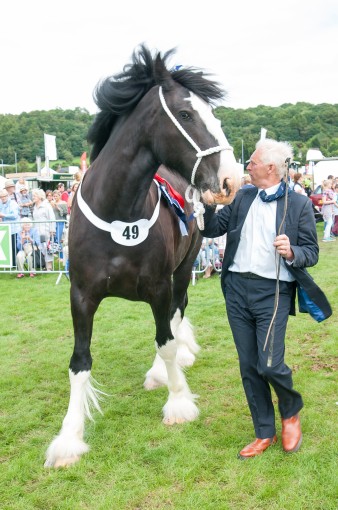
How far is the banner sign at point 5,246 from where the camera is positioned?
1073 cm

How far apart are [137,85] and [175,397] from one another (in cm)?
258

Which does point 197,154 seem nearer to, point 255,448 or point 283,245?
point 283,245

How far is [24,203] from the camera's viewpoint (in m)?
13.5

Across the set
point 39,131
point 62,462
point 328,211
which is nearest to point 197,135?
point 62,462

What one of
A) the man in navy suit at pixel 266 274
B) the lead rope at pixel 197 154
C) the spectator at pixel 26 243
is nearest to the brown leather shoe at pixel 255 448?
the man in navy suit at pixel 266 274

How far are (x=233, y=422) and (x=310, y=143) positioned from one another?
55.8 m

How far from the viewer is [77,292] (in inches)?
149

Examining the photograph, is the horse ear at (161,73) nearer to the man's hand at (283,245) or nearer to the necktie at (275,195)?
the necktie at (275,195)

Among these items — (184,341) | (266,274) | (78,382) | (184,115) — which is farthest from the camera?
(184,341)

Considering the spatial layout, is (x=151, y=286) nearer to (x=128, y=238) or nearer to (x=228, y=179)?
(x=128, y=238)

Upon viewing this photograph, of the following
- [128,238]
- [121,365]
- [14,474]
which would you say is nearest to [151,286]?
[128,238]

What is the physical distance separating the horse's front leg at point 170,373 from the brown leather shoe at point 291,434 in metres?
0.88

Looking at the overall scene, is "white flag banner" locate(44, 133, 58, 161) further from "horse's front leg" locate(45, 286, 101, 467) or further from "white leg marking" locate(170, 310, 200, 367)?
"horse's front leg" locate(45, 286, 101, 467)

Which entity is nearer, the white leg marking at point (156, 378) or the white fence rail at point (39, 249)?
the white leg marking at point (156, 378)
